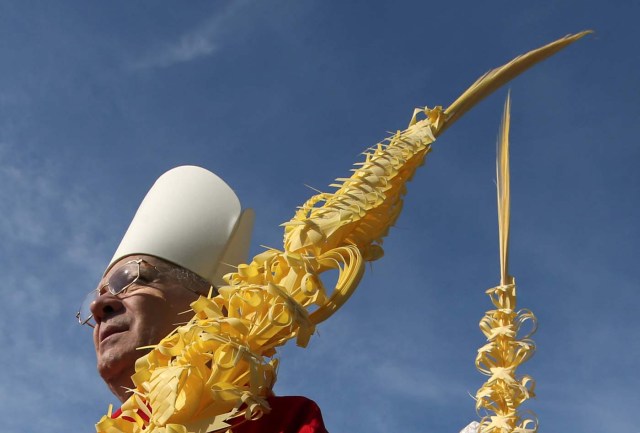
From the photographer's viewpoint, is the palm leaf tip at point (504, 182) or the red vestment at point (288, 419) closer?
the red vestment at point (288, 419)

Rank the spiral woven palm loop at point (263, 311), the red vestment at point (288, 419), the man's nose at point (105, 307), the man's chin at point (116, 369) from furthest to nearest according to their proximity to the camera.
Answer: the man's nose at point (105, 307)
the man's chin at point (116, 369)
the red vestment at point (288, 419)
the spiral woven palm loop at point (263, 311)

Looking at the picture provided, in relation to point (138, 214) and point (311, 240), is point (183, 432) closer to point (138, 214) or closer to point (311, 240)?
point (311, 240)

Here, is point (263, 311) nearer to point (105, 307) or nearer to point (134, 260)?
point (105, 307)

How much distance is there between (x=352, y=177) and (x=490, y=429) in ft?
5.65

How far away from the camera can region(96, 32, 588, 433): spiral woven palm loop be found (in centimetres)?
214

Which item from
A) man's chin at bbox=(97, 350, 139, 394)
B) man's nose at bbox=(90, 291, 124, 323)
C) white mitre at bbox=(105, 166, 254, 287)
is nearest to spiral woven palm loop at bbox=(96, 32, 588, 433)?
man's chin at bbox=(97, 350, 139, 394)

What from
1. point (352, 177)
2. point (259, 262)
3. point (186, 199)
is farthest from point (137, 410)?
point (186, 199)

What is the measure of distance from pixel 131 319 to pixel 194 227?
54cm

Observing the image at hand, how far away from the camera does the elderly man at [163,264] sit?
2945 mm

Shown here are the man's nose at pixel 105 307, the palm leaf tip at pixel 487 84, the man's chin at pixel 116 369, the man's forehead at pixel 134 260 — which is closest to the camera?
the palm leaf tip at pixel 487 84

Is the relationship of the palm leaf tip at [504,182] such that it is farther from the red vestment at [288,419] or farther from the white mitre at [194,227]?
the red vestment at [288,419]

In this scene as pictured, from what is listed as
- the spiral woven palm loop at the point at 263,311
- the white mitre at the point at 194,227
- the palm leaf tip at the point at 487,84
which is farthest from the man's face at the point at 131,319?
the palm leaf tip at the point at 487,84

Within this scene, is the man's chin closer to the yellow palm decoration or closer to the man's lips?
the man's lips

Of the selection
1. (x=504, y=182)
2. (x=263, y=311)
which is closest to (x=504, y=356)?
(x=504, y=182)
